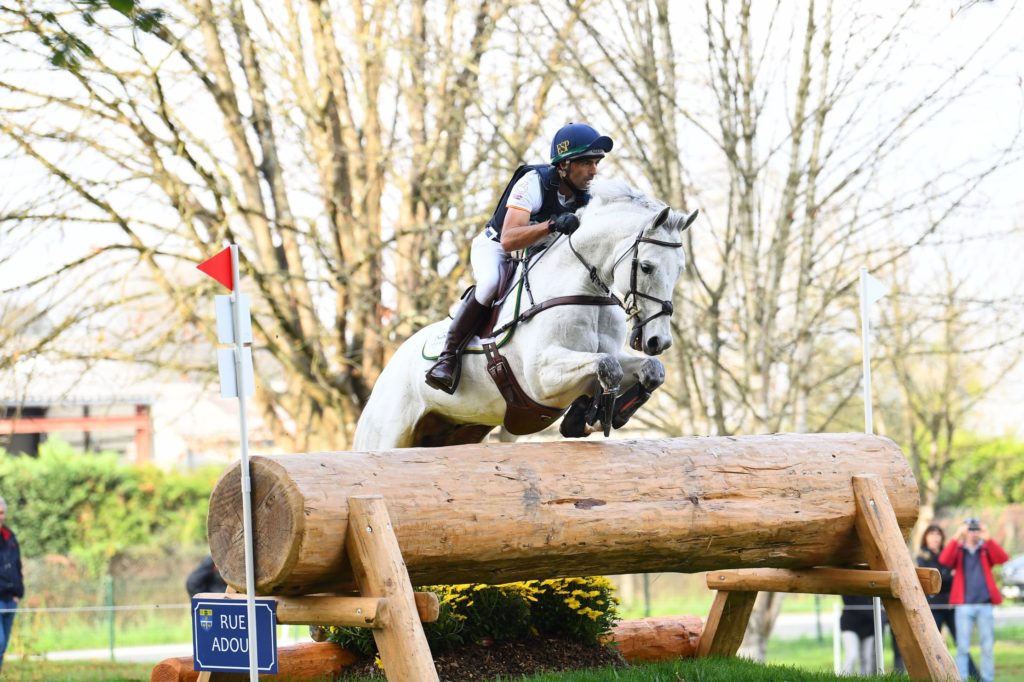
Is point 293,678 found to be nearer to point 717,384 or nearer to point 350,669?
point 350,669

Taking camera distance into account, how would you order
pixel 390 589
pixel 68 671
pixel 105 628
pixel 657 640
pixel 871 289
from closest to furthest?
pixel 390 589 → pixel 871 289 → pixel 657 640 → pixel 68 671 → pixel 105 628

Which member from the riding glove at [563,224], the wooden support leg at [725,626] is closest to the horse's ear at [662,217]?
the riding glove at [563,224]

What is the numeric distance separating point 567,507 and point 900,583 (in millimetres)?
1676

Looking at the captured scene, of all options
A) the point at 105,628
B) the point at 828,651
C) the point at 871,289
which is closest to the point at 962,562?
the point at 871,289

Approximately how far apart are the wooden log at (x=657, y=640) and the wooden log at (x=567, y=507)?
149cm

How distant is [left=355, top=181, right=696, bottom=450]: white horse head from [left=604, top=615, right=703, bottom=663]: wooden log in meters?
1.91

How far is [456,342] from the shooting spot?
18.0 feet

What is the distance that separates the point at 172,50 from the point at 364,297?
3010 mm

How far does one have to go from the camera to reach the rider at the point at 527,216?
5.12m

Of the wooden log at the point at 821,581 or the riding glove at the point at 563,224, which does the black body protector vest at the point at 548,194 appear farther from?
the wooden log at the point at 821,581

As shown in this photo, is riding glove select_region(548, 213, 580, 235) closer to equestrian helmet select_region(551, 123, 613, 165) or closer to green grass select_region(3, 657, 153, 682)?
equestrian helmet select_region(551, 123, 613, 165)

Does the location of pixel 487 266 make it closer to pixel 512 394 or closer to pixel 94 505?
pixel 512 394

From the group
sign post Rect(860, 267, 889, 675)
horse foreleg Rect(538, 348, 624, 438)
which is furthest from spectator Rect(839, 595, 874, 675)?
horse foreleg Rect(538, 348, 624, 438)

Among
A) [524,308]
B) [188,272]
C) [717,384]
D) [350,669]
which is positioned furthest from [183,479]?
[524,308]
